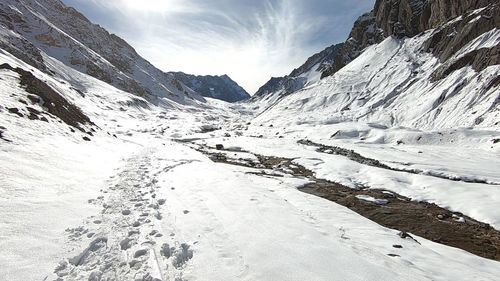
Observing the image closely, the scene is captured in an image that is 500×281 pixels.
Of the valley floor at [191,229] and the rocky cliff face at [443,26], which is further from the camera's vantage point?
the rocky cliff face at [443,26]

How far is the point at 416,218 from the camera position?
49.6 feet

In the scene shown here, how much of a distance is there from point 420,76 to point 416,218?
7076 cm

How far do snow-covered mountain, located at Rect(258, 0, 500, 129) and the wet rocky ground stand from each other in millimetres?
35857

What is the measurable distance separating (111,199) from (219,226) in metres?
4.75

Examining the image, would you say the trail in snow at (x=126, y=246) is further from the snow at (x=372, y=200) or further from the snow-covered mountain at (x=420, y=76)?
the snow-covered mountain at (x=420, y=76)

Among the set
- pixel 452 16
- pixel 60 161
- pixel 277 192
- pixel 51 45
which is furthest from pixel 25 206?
pixel 51 45

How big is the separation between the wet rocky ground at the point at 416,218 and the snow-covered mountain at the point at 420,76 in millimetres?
35857

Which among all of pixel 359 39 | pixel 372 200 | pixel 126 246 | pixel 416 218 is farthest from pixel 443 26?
pixel 126 246

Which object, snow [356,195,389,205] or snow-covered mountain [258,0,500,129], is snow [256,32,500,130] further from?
snow [356,195,389,205]

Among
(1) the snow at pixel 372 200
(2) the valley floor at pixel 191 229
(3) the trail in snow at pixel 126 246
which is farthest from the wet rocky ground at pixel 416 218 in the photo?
(3) the trail in snow at pixel 126 246

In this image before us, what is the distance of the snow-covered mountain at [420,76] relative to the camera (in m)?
54.3

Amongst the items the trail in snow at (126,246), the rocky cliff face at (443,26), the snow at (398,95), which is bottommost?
the trail in snow at (126,246)

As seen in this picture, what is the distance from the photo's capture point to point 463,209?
53.3 ft

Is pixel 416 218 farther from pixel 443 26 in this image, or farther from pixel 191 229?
pixel 443 26
